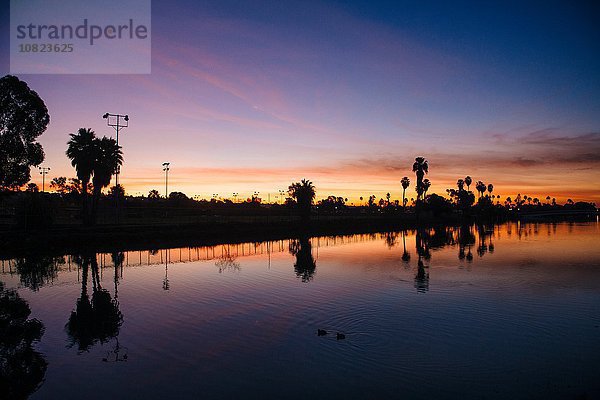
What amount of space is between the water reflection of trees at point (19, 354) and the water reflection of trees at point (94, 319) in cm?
126

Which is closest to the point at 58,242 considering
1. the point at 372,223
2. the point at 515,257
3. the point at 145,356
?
the point at 145,356

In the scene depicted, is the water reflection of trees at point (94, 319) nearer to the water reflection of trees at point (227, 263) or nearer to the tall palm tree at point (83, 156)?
the water reflection of trees at point (227, 263)

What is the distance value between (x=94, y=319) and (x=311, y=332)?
9.23 meters

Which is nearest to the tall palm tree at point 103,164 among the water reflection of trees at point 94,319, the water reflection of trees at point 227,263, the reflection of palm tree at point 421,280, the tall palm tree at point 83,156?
the tall palm tree at point 83,156

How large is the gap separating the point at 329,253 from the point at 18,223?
3608cm

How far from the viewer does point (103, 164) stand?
5812 cm

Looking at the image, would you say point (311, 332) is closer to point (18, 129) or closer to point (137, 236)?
point (18, 129)

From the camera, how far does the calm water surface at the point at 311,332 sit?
11344mm

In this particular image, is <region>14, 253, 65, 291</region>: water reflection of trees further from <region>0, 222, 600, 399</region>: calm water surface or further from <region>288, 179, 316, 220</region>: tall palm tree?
<region>288, 179, 316, 220</region>: tall palm tree

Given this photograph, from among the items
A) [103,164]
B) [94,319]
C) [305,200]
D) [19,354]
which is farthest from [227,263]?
[305,200]

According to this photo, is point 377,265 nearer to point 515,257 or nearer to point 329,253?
point 329,253

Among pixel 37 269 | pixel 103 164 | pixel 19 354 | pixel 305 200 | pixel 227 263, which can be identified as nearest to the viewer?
pixel 19 354

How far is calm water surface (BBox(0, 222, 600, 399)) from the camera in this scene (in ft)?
37.2

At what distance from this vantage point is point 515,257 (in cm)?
4147
